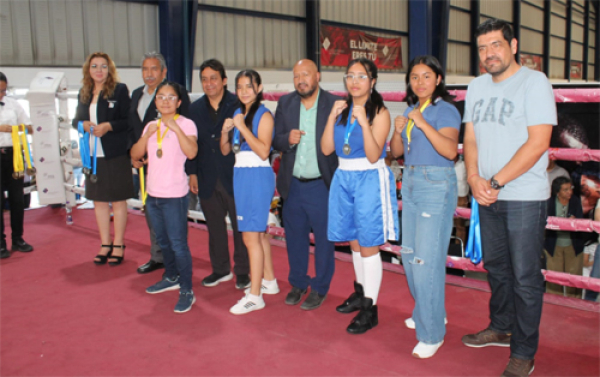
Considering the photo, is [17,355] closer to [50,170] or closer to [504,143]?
[504,143]

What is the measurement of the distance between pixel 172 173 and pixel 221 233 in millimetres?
646

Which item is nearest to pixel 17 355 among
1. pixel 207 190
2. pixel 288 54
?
pixel 207 190

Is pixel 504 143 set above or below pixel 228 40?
below

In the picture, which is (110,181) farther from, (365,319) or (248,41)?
(248,41)

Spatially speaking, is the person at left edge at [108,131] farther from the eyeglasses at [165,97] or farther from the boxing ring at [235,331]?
the eyeglasses at [165,97]

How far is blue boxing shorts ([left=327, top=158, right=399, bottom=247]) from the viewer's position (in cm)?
264

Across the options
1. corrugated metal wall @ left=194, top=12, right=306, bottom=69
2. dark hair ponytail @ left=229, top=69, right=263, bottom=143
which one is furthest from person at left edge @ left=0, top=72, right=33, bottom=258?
corrugated metal wall @ left=194, top=12, right=306, bottom=69

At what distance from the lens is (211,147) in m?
3.40

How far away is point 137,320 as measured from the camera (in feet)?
9.72

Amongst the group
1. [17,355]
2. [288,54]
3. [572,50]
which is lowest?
[17,355]

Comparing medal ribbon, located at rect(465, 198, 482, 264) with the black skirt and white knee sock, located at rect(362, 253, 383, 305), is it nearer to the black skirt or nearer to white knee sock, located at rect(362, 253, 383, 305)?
white knee sock, located at rect(362, 253, 383, 305)

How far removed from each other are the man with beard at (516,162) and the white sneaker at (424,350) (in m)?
0.34

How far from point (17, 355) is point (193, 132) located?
1535 millimetres

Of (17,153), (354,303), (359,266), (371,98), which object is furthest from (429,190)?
(17,153)
